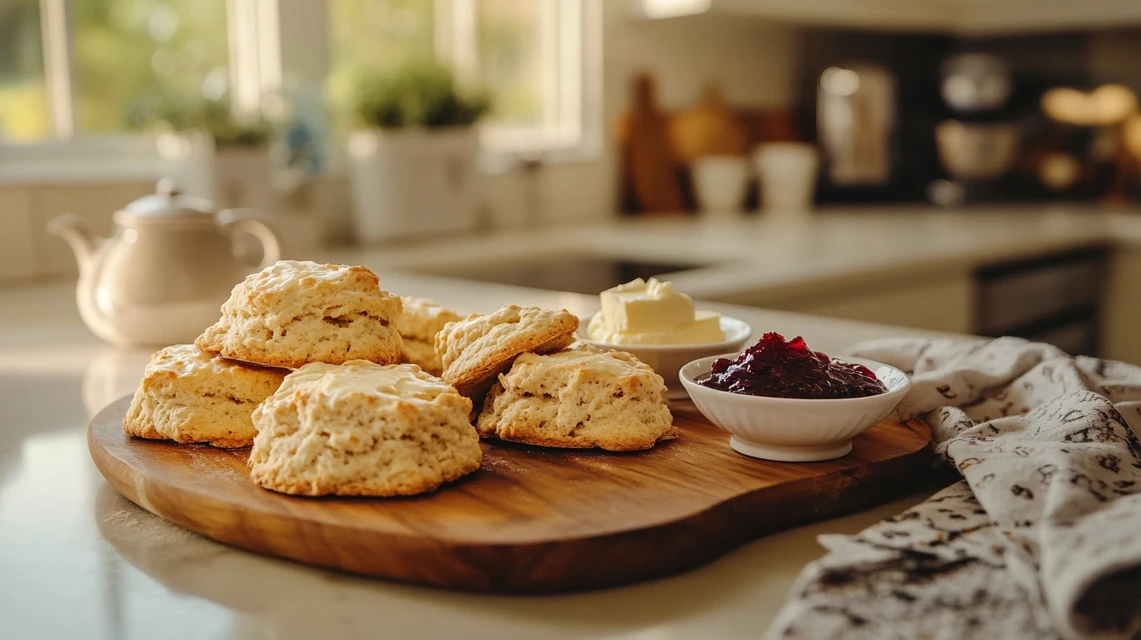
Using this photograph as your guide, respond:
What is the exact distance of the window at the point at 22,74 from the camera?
2219 millimetres

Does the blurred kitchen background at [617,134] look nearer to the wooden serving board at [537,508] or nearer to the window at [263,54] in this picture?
the window at [263,54]

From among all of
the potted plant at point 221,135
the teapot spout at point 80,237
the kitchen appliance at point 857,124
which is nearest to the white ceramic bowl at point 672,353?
the teapot spout at point 80,237

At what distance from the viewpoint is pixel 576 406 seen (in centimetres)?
91

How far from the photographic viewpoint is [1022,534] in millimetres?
717

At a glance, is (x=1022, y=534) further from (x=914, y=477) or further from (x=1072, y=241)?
(x=1072, y=241)

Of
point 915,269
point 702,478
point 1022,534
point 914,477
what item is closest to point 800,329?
point 914,477

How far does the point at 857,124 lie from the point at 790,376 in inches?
111

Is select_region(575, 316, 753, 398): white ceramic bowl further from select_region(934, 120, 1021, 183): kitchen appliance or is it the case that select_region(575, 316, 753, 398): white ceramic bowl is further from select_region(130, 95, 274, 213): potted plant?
select_region(934, 120, 1021, 183): kitchen appliance

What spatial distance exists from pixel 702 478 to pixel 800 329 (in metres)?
0.71

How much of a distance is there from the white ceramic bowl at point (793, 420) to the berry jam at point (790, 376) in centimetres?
2

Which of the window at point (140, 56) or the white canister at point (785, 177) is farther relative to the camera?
the white canister at point (785, 177)

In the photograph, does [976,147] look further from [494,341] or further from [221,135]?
[494,341]

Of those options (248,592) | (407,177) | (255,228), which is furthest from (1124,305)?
(248,592)

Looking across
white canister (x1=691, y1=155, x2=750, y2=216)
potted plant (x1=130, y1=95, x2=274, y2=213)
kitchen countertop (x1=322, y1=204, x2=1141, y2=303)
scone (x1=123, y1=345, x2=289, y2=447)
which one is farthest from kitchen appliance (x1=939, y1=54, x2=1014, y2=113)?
scone (x1=123, y1=345, x2=289, y2=447)
